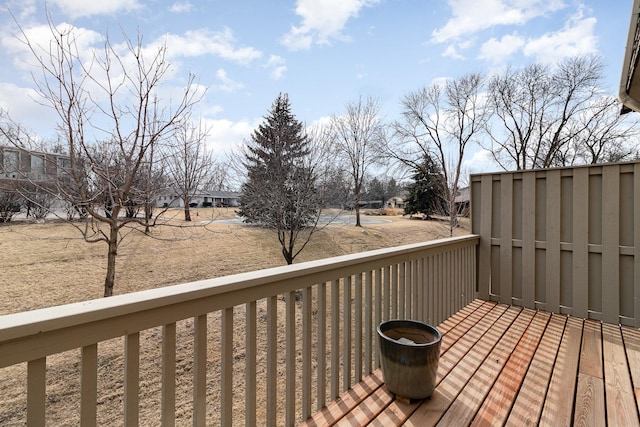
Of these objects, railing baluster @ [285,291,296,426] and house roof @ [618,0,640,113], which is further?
house roof @ [618,0,640,113]

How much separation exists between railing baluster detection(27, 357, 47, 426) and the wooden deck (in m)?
1.27

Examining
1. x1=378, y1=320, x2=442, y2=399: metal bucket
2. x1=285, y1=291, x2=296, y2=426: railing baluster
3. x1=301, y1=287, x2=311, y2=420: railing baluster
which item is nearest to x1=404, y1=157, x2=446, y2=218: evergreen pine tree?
x1=378, y1=320, x2=442, y2=399: metal bucket

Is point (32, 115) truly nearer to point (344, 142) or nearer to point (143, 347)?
point (143, 347)

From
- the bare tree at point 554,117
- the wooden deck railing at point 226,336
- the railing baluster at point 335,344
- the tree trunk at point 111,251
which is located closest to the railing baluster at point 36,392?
the wooden deck railing at point 226,336

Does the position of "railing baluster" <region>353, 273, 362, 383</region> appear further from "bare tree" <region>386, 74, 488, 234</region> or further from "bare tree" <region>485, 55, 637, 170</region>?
"bare tree" <region>485, 55, 637, 170</region>

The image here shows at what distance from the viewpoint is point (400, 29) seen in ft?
17.4

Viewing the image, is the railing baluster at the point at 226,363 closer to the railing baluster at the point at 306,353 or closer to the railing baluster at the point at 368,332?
the railing baluster at the point at 306,353

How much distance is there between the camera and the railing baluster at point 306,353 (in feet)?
5.54

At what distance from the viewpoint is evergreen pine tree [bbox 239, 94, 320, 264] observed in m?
7.55

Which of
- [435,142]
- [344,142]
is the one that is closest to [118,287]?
[344,142]

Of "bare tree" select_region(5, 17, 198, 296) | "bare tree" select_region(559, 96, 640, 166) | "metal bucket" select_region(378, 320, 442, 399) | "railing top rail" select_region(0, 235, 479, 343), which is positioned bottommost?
"metal bucket" select_region(378, 320, 442, 399)

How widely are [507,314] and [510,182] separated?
1.49 metres

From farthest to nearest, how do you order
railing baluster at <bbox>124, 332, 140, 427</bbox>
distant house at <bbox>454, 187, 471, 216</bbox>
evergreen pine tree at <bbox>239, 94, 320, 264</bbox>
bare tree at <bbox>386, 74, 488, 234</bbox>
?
1. bare tree at <bbox>386, 74, 488, 234</bbox>
2. distant house at <bbox>454, 187, 471, 216</bbox>
3. evergreen pine tree at <bbox>239, 94, 320, 264</bbox>
4. railing baluster at <bbox>124, 332, 140, 427</bbox>

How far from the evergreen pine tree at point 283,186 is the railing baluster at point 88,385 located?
6441 millimetres
